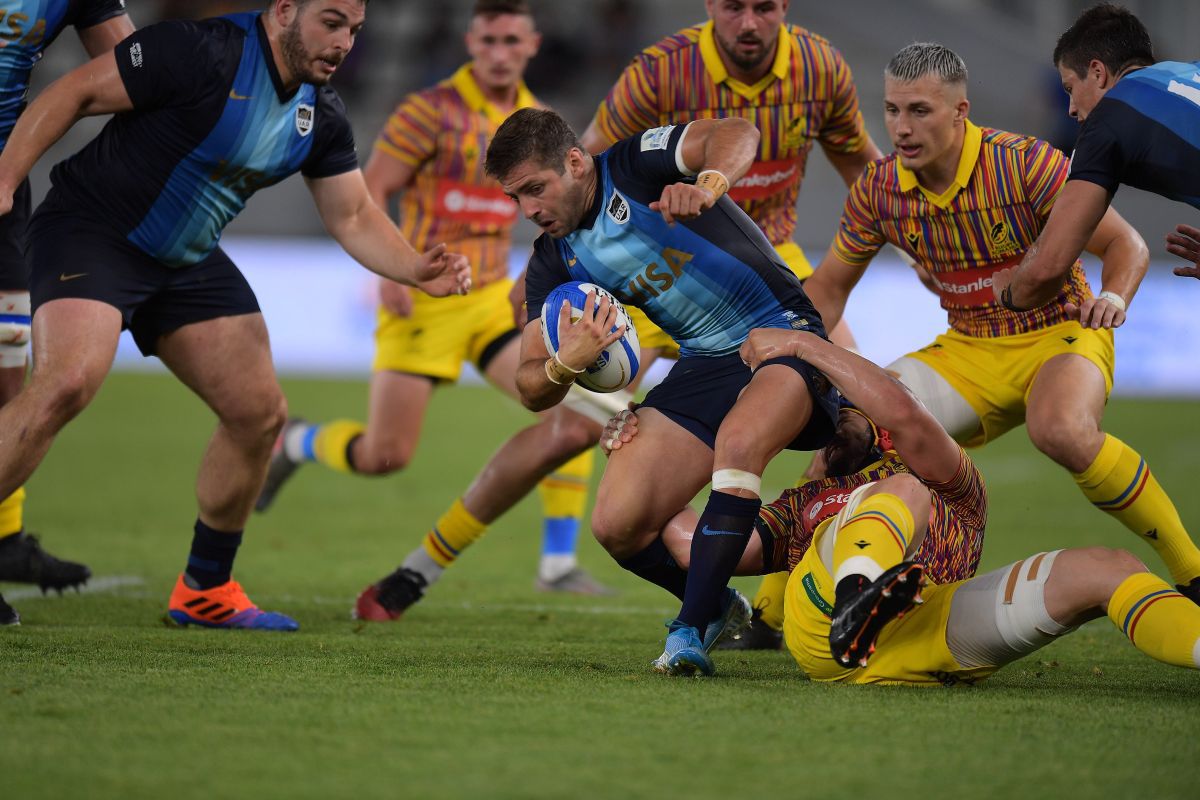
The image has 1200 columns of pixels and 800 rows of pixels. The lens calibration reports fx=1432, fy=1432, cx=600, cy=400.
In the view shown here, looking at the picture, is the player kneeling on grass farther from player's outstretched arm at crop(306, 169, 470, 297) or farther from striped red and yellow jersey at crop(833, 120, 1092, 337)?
player's outstretched arm at crop(306, 169, 470, 297)

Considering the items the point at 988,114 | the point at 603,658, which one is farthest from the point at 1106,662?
Answer: the point at 988,114

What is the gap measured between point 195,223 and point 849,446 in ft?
8.11

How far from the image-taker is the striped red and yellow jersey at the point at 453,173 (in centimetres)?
730

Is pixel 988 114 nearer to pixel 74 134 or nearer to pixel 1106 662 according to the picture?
pixel 74 134

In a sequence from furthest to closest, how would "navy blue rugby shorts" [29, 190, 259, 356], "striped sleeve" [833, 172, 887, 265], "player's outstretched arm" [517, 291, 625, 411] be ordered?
"striped sleeve" [833, 172, 887, 265]
"navy blue rugby shorts" [29, 190, 259, 356]
"player's outstretched arm" [517, 291, 625, 411]

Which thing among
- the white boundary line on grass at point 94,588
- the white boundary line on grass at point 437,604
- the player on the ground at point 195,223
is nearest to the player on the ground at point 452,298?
the white boundary line on grass at point 437,604

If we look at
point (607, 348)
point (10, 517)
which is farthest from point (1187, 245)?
point (10, 517)

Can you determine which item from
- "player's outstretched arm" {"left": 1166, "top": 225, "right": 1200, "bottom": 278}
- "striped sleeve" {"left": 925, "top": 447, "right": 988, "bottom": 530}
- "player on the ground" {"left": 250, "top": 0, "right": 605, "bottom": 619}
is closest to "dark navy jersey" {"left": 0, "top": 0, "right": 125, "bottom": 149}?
"player on the ground" {"left": 250, "top": 0, "right": 605, "bottom": 619}

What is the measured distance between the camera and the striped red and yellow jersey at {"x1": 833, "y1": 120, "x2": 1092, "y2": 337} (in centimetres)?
521

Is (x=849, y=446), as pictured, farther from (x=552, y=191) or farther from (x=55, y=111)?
(x=55, y=111)

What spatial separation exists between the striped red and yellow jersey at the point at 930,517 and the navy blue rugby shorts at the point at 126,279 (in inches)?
85.4

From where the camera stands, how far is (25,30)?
5.31 metres

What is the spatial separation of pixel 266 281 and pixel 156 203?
1156 cm

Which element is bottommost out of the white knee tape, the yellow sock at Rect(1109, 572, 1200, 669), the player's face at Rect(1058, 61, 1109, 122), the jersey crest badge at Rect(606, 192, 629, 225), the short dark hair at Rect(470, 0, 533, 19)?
the yellow sock at Rect(1109, 572, 1200, 669)
